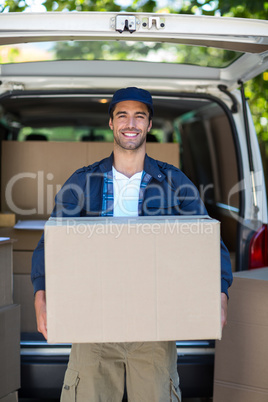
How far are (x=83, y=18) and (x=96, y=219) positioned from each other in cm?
69

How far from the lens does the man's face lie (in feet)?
7.61

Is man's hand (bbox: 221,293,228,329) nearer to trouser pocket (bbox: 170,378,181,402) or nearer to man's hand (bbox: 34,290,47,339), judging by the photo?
trouser pocket (bbox: 170,378,181,402)

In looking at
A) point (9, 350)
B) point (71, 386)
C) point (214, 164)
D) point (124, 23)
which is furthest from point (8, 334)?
point (214, 164)

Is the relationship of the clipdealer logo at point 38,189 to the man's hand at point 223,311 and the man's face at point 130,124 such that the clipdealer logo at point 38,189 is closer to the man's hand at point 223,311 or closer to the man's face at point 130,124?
the man's face at point 130,124

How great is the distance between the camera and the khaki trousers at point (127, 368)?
2127 millimetres

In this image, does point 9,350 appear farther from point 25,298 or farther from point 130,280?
point 130,280

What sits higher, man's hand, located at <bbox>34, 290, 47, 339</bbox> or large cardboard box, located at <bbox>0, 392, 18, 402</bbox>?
man's hand, located at <bbox>34, 290, 47, 339</bbox>

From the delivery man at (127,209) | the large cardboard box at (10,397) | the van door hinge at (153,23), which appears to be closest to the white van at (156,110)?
the van door hinge at (153,23)

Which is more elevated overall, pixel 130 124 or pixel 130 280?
pixel 130 124

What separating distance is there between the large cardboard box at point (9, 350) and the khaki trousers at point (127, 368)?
411 millimetres

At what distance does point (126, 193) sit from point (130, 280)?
583 millimetres

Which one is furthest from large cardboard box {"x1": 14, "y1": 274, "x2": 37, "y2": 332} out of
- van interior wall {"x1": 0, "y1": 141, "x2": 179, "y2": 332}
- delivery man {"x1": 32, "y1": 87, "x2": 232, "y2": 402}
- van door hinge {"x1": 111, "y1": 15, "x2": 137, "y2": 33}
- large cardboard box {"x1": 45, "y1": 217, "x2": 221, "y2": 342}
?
van door hinge {"x1": 111, "y1": 15, "x2": 137, "y2": 33}

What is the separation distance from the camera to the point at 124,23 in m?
1.95

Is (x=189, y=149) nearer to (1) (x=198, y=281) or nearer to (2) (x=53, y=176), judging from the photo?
(2) (x=53, y=176)
